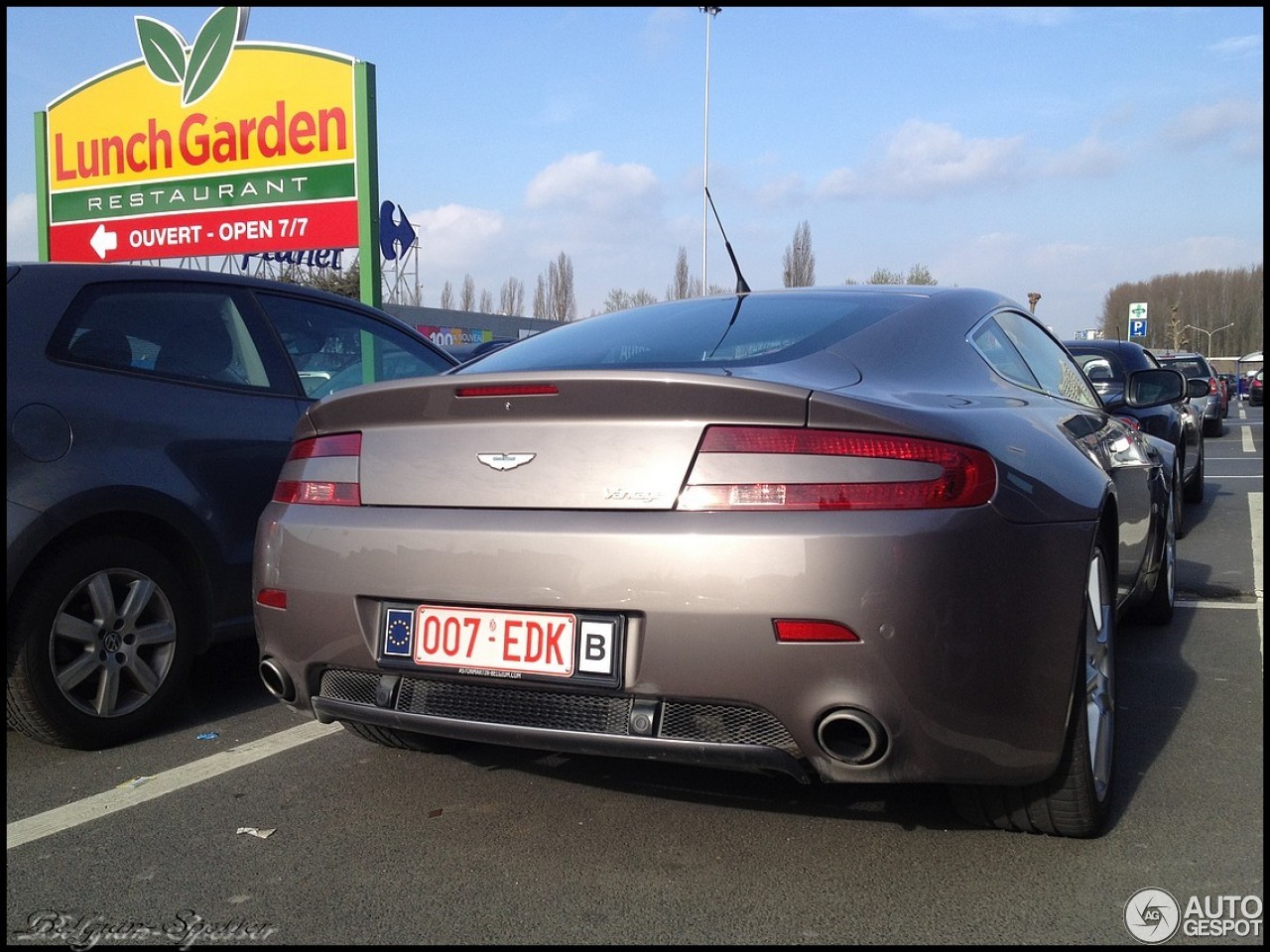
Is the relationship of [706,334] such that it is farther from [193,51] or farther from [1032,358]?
[193,51]

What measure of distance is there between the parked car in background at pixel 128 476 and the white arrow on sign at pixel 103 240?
44.0 feet

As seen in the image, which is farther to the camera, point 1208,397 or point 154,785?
point 1208,397

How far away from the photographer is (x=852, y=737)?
2.32 meters

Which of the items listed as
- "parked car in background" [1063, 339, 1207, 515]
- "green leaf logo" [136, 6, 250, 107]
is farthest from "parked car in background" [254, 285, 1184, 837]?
"green leaf logo" [136, 6, 250, 107]

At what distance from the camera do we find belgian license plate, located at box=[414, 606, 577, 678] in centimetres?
243

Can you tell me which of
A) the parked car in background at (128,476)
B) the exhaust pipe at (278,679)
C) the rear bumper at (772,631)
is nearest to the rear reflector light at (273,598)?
the exhaust pipe at (278,679)

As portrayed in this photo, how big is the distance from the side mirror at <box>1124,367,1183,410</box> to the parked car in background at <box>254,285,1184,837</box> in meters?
2.12

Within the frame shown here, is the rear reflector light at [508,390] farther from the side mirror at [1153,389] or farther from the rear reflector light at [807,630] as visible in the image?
the side mirror at [1153,389]

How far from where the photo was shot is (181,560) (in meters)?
3.80

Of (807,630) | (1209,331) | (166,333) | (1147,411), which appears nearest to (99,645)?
(166,333)

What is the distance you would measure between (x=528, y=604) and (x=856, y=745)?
28.7 inches

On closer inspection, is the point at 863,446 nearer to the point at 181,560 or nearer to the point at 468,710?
the point at 468,710

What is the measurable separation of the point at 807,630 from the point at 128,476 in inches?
90.5

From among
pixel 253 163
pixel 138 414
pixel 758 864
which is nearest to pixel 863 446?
pixel 758 864
